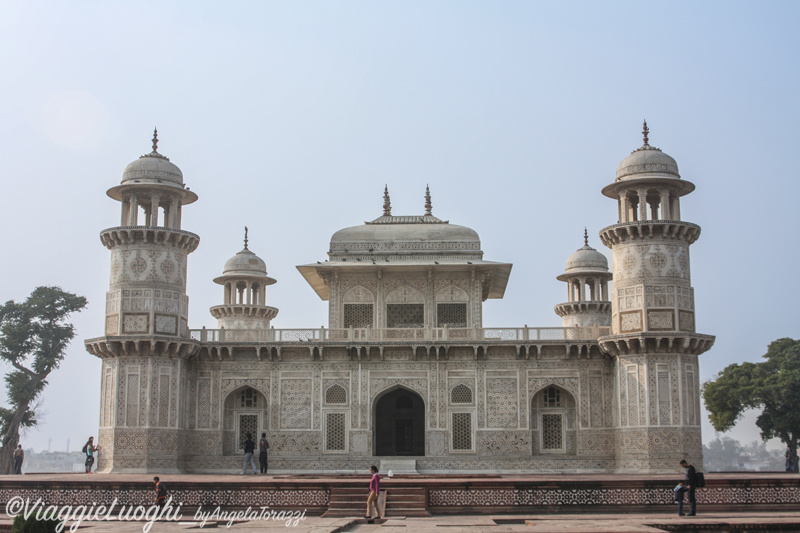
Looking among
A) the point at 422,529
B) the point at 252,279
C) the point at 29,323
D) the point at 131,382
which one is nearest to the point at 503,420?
the point at 131,382

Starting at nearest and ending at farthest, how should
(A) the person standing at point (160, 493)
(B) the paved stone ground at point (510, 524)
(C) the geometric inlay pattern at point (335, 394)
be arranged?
1. (B) the paved stone ground at point (510, 524)
2. (A) the person standing at point (160, 493)
3. (C) the geometric inlay pattern at point (335, 394)

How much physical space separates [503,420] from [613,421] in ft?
11.2

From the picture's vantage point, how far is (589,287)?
141 feet

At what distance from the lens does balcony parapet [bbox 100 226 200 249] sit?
29312 mm

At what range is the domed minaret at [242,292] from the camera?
42.6 meters

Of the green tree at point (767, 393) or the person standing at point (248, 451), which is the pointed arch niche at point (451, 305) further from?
the green tree at point (767, 393)

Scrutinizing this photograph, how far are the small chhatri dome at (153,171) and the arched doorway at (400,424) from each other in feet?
32.4

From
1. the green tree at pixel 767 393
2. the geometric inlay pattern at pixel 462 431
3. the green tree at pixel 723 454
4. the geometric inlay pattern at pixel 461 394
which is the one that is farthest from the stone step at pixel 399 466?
the green tree at pixel 723 454

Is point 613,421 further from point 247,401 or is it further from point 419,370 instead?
point 247,401

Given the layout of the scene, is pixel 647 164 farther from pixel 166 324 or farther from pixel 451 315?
pixel 166 324

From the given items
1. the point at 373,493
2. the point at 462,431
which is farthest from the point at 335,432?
the point at 373,493

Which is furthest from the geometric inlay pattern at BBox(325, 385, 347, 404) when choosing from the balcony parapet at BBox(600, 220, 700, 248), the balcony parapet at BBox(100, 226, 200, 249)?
the balcony parapet at BBox(600, 220, 700, 248)

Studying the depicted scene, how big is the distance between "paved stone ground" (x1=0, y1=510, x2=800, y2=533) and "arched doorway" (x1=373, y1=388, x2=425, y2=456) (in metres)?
12.5

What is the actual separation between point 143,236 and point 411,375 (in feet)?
31.1
